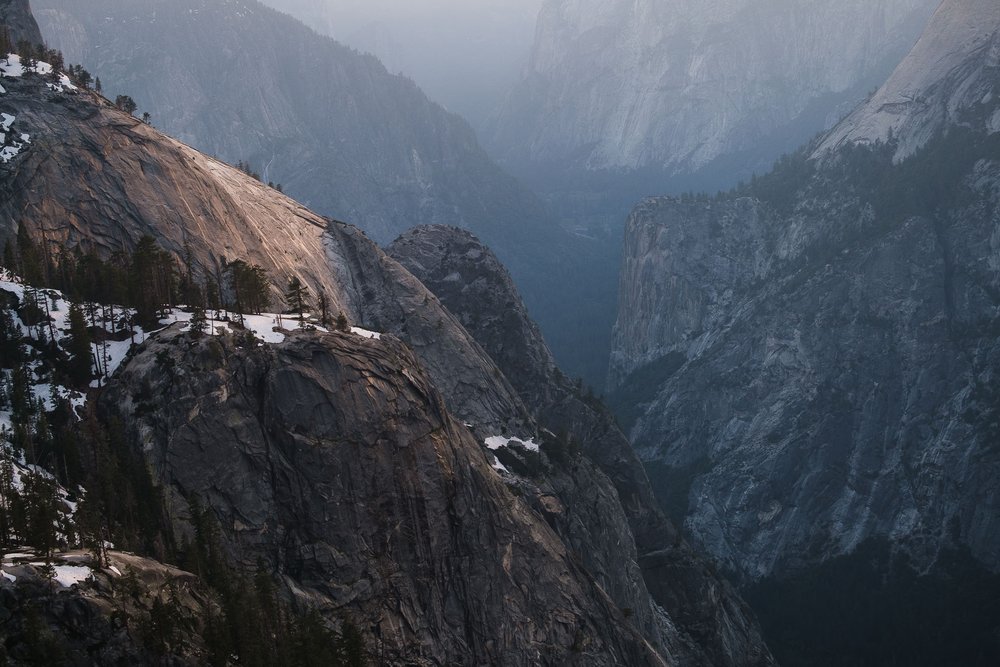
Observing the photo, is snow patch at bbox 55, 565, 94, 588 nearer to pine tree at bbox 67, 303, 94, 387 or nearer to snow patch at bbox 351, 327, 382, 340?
pine tree at bbox 67, 303, 94, 387

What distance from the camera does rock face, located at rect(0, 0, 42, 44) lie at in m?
142

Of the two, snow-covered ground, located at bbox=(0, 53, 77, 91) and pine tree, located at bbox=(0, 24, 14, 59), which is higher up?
pine tree, located at bbox=(0, 24, 14, 59)

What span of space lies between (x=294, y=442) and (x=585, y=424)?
297 feet

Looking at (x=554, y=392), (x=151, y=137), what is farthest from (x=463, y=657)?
(x=554, y=392)

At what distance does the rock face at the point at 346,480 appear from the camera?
88.5 metres

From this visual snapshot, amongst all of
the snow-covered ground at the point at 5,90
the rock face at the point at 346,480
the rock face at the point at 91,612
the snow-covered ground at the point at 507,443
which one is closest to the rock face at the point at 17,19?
the snow-covered ground at the point at 5,90

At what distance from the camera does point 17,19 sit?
144 meters

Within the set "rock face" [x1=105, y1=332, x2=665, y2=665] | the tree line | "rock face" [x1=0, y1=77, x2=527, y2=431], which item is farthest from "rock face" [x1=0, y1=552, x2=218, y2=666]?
"rock face" [x1=0, y1=77, x2=527, y2=431]

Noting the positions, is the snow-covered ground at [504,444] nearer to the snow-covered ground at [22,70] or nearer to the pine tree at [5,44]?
the snow-covered ground at [22,70]

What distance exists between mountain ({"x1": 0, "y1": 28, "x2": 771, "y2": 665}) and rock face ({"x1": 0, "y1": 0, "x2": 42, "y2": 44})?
23.5 m

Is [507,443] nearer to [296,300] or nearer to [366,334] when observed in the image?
[366,334]

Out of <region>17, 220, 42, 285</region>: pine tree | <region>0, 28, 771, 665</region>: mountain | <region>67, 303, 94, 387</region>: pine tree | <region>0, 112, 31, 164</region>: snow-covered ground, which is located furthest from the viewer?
<region>0, 112, 31, 164</region>: snow-covered ground

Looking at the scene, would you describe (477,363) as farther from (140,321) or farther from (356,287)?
(140,321)

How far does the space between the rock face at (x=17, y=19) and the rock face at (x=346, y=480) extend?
68.1m
